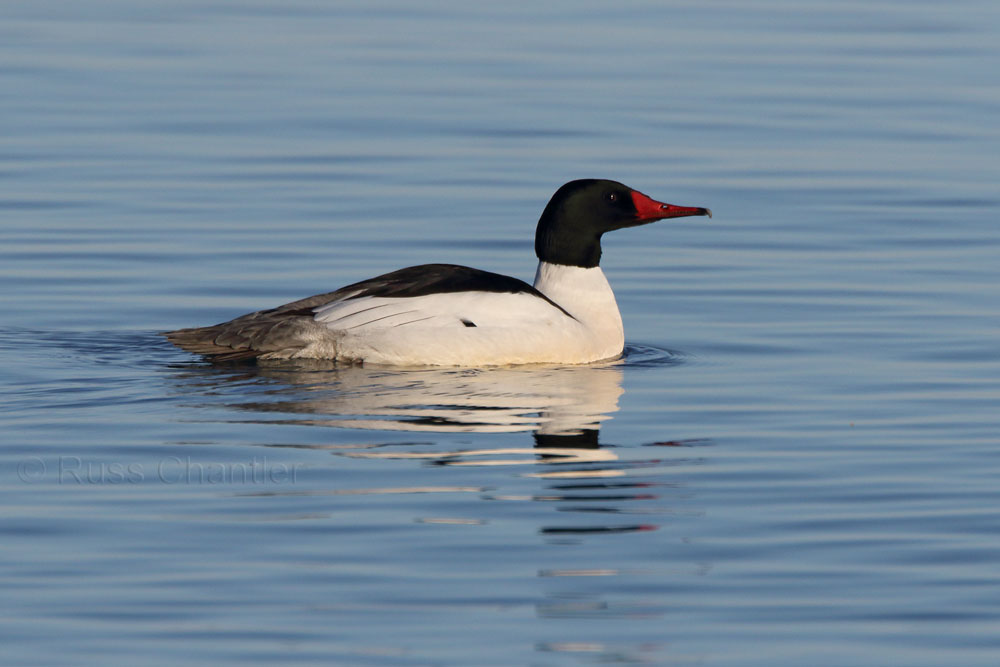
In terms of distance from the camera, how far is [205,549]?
7848 millimetres

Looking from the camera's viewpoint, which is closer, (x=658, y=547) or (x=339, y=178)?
A: (x=658, y=547)

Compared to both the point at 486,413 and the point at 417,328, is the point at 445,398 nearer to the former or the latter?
the point at 486,413

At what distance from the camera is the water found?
7.21 meters

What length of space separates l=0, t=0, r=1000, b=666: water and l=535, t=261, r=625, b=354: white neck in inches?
13.6

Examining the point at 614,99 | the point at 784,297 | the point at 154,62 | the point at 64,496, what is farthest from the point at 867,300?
the point at 154,62

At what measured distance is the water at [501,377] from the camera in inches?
284

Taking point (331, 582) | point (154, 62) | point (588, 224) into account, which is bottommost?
point (331, 582)

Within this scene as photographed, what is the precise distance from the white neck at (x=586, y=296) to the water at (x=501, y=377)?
35 centimetres

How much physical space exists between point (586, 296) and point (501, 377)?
1.24m

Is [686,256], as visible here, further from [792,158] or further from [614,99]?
[614,99]

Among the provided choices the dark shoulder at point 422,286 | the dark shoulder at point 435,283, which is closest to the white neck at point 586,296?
the dark shoulder at point 422,286

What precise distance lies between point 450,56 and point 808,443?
15.5 m

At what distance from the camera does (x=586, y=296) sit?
41.7ft

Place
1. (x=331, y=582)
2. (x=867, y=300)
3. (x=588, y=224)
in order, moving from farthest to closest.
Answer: (x=867, y=300) → (x=588, y=224) → (x=331, y=582)
